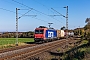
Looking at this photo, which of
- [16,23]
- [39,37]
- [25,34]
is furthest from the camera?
[25,34]

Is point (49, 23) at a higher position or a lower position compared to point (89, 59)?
higher

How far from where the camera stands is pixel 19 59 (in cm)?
1692

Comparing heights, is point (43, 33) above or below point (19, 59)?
above

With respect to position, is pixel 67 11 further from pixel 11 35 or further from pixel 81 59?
pixel 11 35

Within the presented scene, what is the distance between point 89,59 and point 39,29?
30811mm

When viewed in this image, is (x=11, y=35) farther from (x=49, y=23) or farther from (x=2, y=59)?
(x=2, y=59)

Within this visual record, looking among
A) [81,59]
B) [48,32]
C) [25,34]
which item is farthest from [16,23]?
[25,34]

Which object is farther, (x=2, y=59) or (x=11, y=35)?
(x=11, y=35)

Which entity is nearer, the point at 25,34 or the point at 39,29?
the point at 39,29

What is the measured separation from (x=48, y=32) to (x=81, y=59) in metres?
33.6

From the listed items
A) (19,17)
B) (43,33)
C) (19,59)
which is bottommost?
(19,59)

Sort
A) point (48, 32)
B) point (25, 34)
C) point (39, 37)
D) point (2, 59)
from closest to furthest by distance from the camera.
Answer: point (2, 59), point (39, 37), point (48, 32), point (25, 34)

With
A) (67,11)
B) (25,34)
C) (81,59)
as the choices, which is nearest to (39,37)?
(67,11)

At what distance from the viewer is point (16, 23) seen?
3488 cm
